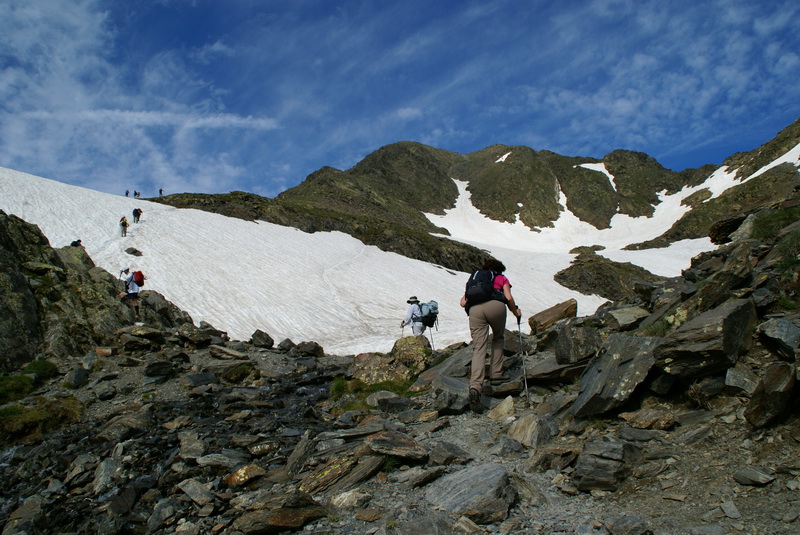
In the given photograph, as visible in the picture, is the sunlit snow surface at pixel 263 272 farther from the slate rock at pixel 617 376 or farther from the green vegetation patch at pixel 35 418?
the slate rock at pixel 617 376

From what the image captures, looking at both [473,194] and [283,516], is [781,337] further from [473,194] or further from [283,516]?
[473,194]

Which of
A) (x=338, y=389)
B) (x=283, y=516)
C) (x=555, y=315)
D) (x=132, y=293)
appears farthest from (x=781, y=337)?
(x=132, y=293)

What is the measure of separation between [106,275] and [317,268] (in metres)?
20.3

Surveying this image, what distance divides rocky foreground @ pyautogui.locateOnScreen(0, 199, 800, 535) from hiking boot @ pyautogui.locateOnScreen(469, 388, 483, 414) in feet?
0.87

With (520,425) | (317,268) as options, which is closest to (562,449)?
(520,425)

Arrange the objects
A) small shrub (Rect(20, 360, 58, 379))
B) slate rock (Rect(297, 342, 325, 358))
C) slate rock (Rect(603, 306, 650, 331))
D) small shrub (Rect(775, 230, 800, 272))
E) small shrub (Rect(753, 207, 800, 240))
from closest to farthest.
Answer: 1. small shrub (Rect(775, 230, 800, 272))
2. small shrub (Rect(753, 207, 800, 240))
3. slate rock (Rect(603, 306, 650, 331))
4. small shrub (Rect(20, 360, 58, 379))
5. slate rock (Rect(297, 342, 325, 358))

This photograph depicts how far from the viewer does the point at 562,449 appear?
623 cm

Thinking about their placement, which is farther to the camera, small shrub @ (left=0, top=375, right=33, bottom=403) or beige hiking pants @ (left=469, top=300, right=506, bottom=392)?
small shrub @ (left=0, top=375, right=33, bottom=403)

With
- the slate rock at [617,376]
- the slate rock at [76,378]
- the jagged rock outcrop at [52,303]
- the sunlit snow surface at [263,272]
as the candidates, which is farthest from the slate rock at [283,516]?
the sunlit snow surface at [263,272]

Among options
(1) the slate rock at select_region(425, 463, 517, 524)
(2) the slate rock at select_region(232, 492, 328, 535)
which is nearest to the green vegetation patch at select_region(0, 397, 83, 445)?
(2) the slate rock at select_region(232, 492, 328, 535)

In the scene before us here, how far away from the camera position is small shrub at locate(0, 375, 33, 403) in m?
11.8

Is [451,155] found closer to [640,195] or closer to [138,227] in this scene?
[640,195]

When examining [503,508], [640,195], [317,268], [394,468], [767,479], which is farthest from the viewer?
[640,195]

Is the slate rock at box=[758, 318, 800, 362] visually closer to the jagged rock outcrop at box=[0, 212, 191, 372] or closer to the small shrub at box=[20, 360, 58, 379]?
the small shrub at box=[20, 360, 58, 379]
